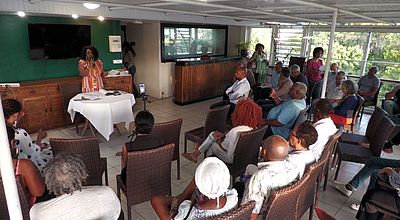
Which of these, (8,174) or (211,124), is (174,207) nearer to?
(8,174)

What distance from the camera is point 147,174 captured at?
2.20 metres

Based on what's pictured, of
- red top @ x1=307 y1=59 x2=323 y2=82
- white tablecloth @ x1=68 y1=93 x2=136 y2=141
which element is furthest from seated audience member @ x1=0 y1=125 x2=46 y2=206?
red top @ x1=307 y1=59 x2=323 y2=82

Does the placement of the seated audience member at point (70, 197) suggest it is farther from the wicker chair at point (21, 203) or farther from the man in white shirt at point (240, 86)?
the man in white shirt at point (240, 86)

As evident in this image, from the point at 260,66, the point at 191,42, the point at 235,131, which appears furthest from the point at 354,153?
the point at 191,42

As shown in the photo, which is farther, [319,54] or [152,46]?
[152,46]

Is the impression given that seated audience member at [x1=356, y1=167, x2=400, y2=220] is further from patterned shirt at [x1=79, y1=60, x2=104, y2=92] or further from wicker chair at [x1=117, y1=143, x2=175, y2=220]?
patterned shirt at [x1=79, y1=60, x2=104, y2=92]

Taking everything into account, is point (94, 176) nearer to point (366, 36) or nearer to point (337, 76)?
point (337, 76)

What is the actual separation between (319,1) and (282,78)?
1894 mm

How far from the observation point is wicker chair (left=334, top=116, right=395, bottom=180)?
9.36 feet

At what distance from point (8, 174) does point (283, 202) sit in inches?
56.2

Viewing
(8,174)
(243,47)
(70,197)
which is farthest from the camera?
(243,47)

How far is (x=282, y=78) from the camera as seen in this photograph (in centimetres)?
470

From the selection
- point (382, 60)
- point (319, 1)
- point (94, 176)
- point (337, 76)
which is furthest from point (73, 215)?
point (382, 60)

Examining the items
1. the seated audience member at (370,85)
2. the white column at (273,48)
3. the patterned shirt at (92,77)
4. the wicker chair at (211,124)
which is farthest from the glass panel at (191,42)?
the seated audience member at (370,85)
